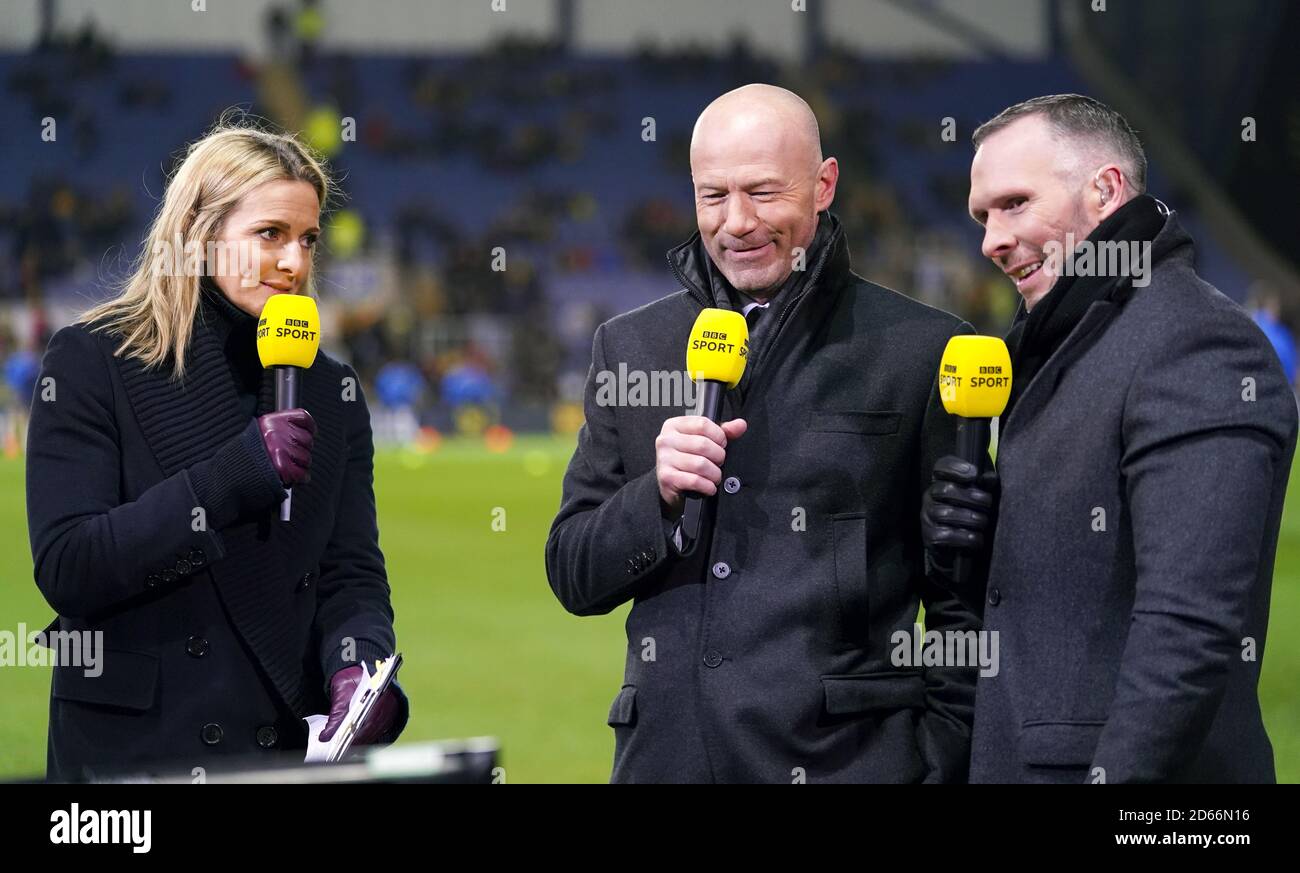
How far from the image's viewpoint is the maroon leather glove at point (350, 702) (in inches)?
114

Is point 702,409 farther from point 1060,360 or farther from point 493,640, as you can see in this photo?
point 493,640

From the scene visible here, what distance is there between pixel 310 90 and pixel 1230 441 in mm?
29875

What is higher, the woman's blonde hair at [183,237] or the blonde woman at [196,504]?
the woman's blonde hair at [183,237]

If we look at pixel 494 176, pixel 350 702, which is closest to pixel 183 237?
pixel 350 702

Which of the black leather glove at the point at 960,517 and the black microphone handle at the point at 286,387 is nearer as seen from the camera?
the black leather glove at the point at 960,517

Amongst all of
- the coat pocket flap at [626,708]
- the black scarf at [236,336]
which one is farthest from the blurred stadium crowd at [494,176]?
the coat pocket flap at [626,708]

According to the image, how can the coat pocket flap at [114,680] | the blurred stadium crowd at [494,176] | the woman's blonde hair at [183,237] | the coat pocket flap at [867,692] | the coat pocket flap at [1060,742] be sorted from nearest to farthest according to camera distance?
the coat pocket flap at [1060,742] < the coat pocket flap at [867,692] < the coat pocket flap at [114,680] < the woman's blonde hair at [183,237] < the blurred stadium crowd at [494,176]

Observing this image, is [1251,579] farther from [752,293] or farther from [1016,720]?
[752,293]

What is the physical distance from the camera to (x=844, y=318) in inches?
118

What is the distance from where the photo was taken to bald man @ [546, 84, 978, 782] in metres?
2.79

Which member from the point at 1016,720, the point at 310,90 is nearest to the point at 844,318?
the point at 1016,720

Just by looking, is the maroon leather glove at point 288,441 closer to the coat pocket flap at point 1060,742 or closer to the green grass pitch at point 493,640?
the coat pocket flap at point 1060,742

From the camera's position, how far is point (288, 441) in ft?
9.15

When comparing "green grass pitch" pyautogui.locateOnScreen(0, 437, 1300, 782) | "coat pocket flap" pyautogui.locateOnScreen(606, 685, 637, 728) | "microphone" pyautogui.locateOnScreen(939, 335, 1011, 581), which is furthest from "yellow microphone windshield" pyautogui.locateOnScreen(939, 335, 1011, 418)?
"green grass pitch" pyautogui.locateOnScreen(0, 437, 1300, 782)
